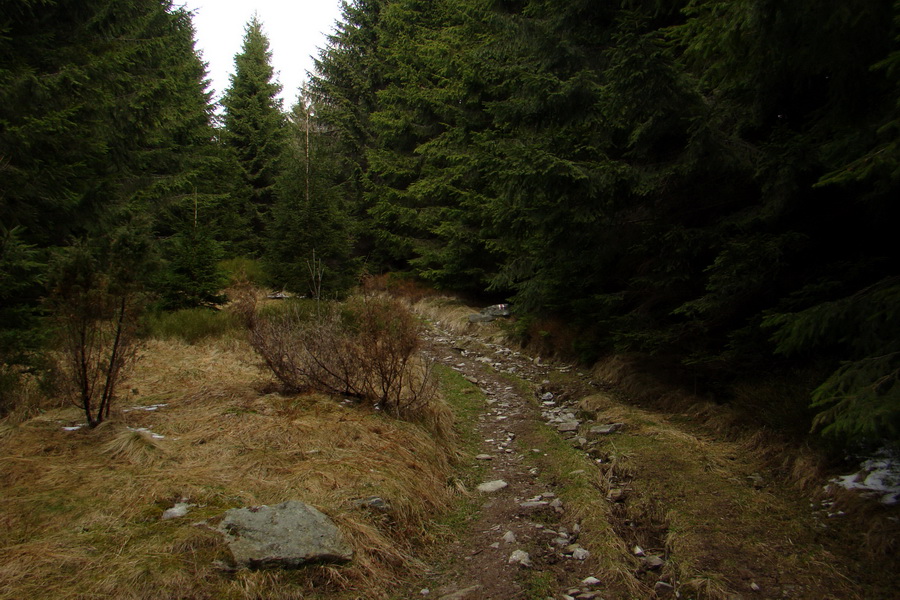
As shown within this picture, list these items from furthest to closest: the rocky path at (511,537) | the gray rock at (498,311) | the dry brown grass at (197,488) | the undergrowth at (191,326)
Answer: the gray rock at (498,311), the undergrowth at (191,326), the rocky path at (511,537), the dry brown grass at (197,488)

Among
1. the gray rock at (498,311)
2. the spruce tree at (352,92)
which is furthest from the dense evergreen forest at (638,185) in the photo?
the spruce tree at (352,92)

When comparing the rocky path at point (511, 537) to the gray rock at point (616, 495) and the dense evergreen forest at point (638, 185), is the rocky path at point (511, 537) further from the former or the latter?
the dense evergreen forest at point (638, 185)

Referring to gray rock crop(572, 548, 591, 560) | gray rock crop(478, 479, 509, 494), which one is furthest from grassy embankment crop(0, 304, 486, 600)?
gray rock crop(572, 548, 591, 560)

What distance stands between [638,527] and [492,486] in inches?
57.2

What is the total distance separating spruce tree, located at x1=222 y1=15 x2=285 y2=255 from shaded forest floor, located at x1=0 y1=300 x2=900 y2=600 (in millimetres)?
22556

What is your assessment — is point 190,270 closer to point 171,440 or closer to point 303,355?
point 303,355

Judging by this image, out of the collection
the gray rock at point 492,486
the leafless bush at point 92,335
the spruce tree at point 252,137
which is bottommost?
the gray rock at point 492,486

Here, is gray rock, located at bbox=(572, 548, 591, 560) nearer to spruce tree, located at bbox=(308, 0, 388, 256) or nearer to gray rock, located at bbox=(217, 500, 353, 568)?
gray rock, located at bbox=(217, 500, 353, 568)

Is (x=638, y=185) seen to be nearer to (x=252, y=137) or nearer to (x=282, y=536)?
(x=282, y=536)

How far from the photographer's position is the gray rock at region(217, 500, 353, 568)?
9.77ft

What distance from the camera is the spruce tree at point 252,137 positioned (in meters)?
26.6

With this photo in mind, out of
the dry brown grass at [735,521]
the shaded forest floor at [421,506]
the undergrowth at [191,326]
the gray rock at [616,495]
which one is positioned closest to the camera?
the shaded forest floor at [421,506]

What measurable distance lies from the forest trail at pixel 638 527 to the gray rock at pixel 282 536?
0.64 metres

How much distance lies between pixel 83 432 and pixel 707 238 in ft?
24.0
